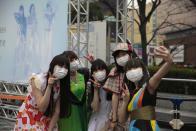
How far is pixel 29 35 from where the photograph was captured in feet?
19.6

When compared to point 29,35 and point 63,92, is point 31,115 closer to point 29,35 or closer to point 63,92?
point 63,92

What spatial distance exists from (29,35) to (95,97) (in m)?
3.41

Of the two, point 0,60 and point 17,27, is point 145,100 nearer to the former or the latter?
point 17,27

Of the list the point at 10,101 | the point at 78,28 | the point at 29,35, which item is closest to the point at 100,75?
the point at 29,35

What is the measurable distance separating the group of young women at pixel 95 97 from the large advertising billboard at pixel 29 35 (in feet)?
7.56

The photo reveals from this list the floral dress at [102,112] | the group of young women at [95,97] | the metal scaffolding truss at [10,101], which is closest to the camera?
the group of young women at [95,97]

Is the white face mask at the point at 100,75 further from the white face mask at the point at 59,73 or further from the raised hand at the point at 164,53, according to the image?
the raised hand at the point at 164,53

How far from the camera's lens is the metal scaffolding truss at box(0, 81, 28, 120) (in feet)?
21.4

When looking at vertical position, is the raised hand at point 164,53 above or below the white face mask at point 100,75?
above

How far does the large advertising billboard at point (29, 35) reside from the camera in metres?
5.33

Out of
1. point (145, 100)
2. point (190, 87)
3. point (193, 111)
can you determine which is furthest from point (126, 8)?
point (145, 100)

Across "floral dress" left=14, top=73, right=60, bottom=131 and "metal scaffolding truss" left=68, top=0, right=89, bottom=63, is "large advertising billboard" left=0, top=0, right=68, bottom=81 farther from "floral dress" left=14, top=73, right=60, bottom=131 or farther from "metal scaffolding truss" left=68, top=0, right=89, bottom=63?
"floral dress" left=14, top=73, right=60, bottom=131

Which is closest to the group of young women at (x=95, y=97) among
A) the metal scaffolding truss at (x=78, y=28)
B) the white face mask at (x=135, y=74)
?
the white face mask at (x=135, y=74)

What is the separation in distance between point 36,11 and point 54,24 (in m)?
0.72
